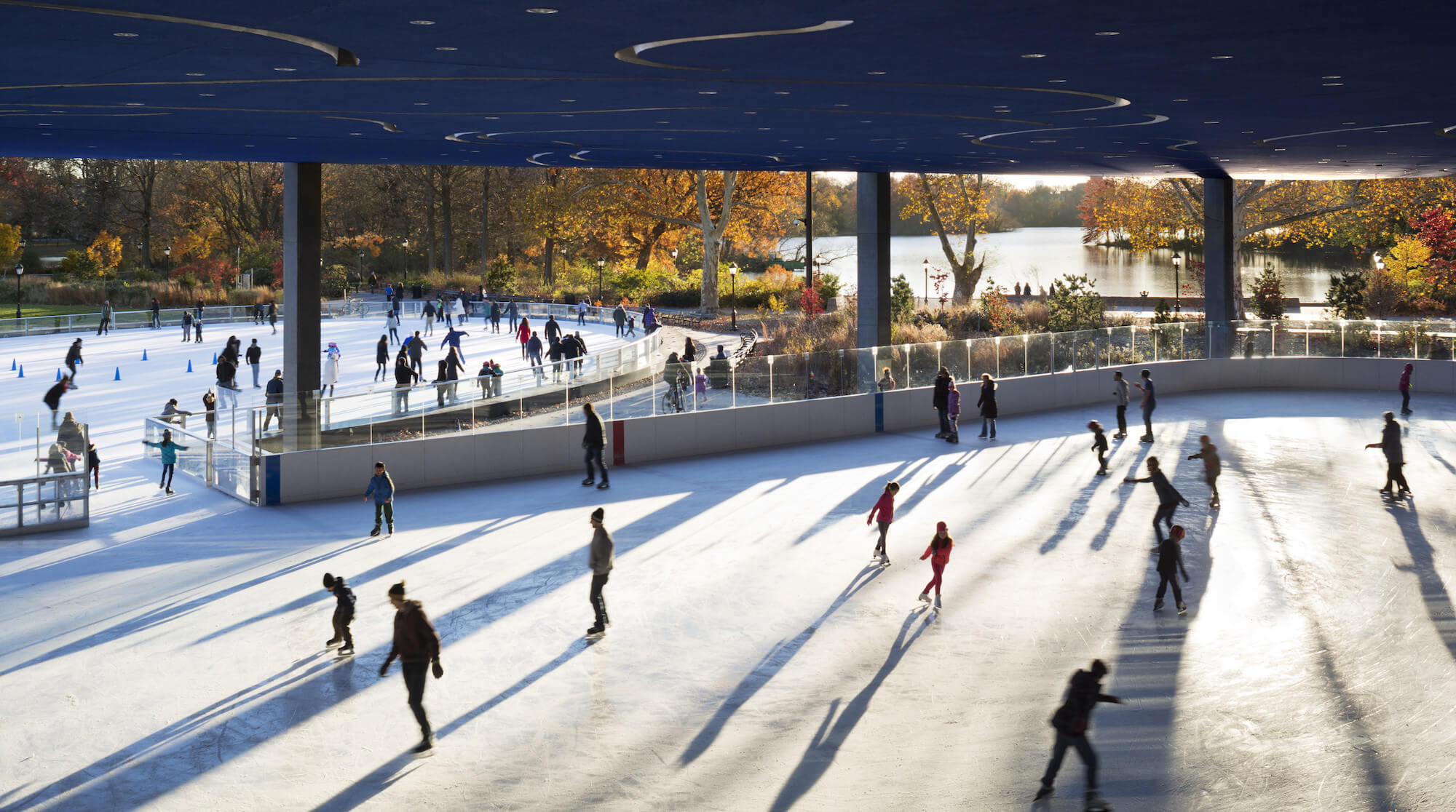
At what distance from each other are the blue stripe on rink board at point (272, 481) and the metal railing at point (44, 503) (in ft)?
7.67

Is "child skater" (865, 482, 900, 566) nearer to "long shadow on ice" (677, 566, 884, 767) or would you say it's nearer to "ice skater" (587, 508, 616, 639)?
"long shadow on ice" (677, 566, 884, 767)

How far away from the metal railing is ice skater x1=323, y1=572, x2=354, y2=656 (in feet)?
23.3

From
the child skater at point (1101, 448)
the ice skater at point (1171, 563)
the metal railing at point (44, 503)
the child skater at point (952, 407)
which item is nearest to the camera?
the ice skater at point (1171, 563)

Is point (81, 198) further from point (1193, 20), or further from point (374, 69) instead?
point (1193, 20)

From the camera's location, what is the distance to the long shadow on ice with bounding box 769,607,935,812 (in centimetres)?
847

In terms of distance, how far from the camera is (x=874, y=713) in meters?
9.91

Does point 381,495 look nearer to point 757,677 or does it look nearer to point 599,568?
point 599,568

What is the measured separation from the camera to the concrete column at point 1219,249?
3353cm

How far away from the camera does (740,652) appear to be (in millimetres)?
11461

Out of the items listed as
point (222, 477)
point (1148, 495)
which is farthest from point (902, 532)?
point (222, 477)

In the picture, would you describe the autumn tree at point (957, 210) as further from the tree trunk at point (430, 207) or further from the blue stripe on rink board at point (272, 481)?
the tree trunk at point (430, 207)

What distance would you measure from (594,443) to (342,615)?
806cm

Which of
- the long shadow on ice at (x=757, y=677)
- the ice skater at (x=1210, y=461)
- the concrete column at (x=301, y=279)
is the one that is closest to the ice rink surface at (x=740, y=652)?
the long shadow on ice at (x=757, y=677)

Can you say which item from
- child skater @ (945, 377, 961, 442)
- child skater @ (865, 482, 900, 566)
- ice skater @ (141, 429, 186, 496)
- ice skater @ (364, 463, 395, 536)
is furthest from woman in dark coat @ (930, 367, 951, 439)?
ice skater @ (141, 429, 186, 496)
